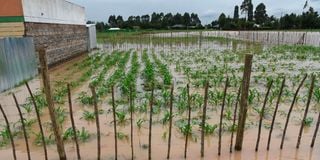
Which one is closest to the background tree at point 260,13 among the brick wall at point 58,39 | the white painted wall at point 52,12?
the white painted wall at point 52,12

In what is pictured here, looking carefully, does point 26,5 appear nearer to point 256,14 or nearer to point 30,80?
point 30,80

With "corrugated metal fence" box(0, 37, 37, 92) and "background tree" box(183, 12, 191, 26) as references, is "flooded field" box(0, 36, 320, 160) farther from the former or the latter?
"background tree" box(183, 12, 191, 26)

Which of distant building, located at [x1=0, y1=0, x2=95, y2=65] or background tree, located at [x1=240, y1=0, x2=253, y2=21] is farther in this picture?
background tree, located at [x1=240, y1=0, x2=253, y2=21]

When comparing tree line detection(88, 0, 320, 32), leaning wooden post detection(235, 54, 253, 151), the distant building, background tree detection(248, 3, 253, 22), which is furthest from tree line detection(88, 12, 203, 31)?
leaning wooden post detection(235, 54, 253, 151)

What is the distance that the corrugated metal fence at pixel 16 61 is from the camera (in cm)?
920

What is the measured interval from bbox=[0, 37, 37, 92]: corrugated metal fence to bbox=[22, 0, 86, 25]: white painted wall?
3.95 feet

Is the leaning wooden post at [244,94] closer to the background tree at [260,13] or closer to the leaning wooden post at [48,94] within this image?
the leaning wooden post at [48,94]

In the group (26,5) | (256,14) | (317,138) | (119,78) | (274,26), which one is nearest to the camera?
(317,138)

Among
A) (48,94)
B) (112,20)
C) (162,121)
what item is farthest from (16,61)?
(112,20)

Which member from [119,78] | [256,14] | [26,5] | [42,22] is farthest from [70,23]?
[256,14]

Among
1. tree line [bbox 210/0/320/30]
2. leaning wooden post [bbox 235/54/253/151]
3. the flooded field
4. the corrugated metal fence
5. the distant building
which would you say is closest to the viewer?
leaning wooden post [bbox 235/54/253/151]

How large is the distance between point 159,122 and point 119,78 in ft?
14.8

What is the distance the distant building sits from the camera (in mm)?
11195

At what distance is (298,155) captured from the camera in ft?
14.3
